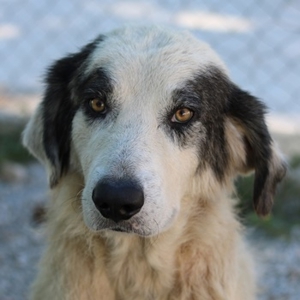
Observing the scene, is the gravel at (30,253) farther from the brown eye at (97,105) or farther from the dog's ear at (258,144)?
the brown eye at (97,105)

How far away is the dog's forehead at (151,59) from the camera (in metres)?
3.31

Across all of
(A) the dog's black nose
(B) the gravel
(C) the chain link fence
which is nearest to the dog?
(A) the dog's black nose

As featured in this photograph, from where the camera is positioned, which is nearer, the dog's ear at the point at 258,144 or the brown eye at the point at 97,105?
the brown eye at the point at 97,105

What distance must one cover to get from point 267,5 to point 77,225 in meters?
5.22

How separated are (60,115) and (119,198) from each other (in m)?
0.94

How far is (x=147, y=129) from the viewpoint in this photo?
126 inches

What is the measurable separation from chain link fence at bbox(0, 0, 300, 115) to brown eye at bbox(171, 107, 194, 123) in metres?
4.26

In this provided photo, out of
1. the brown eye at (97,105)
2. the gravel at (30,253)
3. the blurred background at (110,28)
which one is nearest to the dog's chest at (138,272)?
the brown eye at (97,105)

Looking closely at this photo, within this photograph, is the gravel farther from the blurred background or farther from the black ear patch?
the black ear patch

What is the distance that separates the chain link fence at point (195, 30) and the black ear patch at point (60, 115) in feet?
12.7

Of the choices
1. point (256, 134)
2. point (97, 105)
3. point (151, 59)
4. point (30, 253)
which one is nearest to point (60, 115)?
point (97, 105)

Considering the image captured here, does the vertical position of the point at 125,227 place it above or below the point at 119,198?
below

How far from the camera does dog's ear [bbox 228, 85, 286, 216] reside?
11.9ft

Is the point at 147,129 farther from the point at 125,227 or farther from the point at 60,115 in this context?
the point at 60,115
